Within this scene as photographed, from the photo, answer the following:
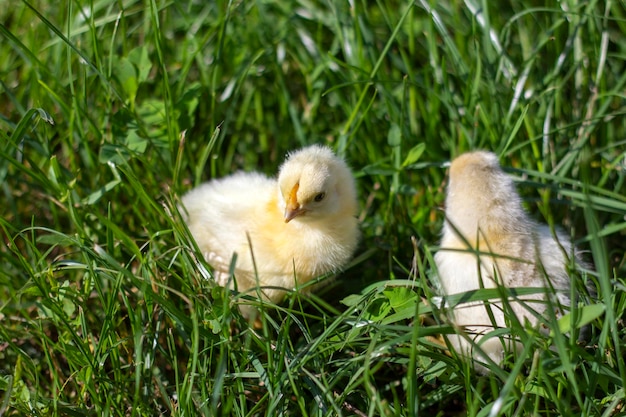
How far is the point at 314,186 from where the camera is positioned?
2.16 meters

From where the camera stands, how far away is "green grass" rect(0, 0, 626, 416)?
6.25 feet

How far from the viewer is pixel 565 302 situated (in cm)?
206

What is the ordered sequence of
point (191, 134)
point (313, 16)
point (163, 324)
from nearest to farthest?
point (163, 324) → point (191, 134) → point (313, 16)

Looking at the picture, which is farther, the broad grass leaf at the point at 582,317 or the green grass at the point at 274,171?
the green grass at the point at 274,171

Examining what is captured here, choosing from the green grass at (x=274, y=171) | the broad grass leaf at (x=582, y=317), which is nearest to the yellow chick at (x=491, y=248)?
the green grass at (x=274, y=171)

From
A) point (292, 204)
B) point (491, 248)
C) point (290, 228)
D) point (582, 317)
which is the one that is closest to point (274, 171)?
point (290, 228)

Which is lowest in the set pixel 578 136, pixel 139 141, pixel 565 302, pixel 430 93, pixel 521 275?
pixel 565 302

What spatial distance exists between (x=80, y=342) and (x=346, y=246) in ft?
3.02

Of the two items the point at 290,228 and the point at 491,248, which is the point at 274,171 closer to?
the point at 290,228

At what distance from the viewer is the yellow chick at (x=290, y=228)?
2.19 metres

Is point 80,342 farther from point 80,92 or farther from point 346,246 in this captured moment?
point 80,92

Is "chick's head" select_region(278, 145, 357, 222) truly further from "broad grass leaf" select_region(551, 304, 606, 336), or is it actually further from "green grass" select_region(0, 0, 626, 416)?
"broad grass leaf" select_region(551, 304, 606, 336)

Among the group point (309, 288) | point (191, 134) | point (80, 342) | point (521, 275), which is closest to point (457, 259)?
point (521, 275)

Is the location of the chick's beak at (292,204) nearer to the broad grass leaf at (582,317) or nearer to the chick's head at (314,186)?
the chick's head at (314,186)
